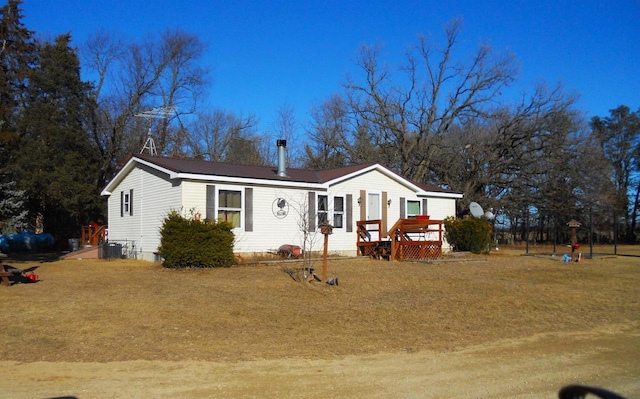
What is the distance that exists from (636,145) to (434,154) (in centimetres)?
2381

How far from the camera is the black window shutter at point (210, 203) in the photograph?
17.5 metres

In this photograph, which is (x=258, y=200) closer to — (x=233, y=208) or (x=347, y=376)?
(x=233, y=208)

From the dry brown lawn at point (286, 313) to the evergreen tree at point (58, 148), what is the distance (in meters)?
15.0

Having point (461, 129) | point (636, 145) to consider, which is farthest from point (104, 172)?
point (636, 145)

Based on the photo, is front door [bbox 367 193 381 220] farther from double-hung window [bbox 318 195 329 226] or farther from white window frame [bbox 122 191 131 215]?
white window frame [bbox 122 191 131 215]

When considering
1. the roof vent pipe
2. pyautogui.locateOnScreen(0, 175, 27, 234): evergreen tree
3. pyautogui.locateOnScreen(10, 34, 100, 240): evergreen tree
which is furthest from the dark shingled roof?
pyautogui.locateOnScreen(10, 34, 100, 240): evergreen tree

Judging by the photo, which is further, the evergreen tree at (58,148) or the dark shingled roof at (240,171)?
the evergreen tree at (58,148)

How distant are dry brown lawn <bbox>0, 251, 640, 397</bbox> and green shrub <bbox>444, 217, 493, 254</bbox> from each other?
22.8ft

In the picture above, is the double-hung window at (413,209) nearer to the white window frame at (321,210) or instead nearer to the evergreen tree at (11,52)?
the white window frame at (321,210)

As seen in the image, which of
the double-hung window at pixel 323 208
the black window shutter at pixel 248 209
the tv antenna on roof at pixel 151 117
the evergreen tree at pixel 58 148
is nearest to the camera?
the black window shutter at pixel 248 209

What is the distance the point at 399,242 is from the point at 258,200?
5.08 metres

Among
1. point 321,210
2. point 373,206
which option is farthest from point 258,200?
point 373,206

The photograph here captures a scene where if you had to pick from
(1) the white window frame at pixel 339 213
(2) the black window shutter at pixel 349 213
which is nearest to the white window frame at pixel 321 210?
(1) the white window frame at pixel 339 213

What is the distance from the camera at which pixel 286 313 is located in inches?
383
